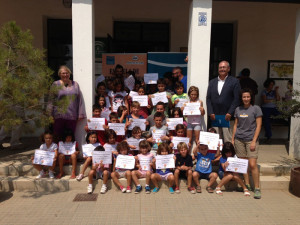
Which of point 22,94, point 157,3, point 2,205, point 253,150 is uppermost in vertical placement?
point 157,3

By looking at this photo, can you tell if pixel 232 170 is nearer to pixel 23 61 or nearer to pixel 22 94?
pixel 22 94

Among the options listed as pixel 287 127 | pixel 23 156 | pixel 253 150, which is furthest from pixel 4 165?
pixel 287 127

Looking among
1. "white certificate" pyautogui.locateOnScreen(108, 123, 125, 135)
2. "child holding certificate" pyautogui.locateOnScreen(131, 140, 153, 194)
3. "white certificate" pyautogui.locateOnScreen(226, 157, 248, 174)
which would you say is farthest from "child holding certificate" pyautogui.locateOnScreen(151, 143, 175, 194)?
"white certificate" pyautogui.locateOnScreen(226, 157, 248, 174)

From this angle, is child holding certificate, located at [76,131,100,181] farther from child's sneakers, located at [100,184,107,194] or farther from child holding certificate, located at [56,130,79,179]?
child's sneakers, located at [100,184,107,194]

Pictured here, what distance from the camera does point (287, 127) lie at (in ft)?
25.8

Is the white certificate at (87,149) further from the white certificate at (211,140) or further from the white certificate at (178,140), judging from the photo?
the white certificate at (211,140)

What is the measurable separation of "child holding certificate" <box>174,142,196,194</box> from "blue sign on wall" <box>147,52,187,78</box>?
2.55 meters

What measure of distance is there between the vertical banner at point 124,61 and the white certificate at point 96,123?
198cm

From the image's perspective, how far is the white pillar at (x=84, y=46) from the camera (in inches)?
195

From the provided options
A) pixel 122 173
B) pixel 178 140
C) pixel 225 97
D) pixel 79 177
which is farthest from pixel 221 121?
pixel 79 177

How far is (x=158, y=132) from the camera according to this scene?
499 centimetres

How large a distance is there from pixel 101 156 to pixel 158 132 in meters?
1.12

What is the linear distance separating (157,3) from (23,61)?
15.7 ft

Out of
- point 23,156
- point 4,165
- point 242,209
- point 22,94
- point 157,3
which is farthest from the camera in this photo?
point 157,3
